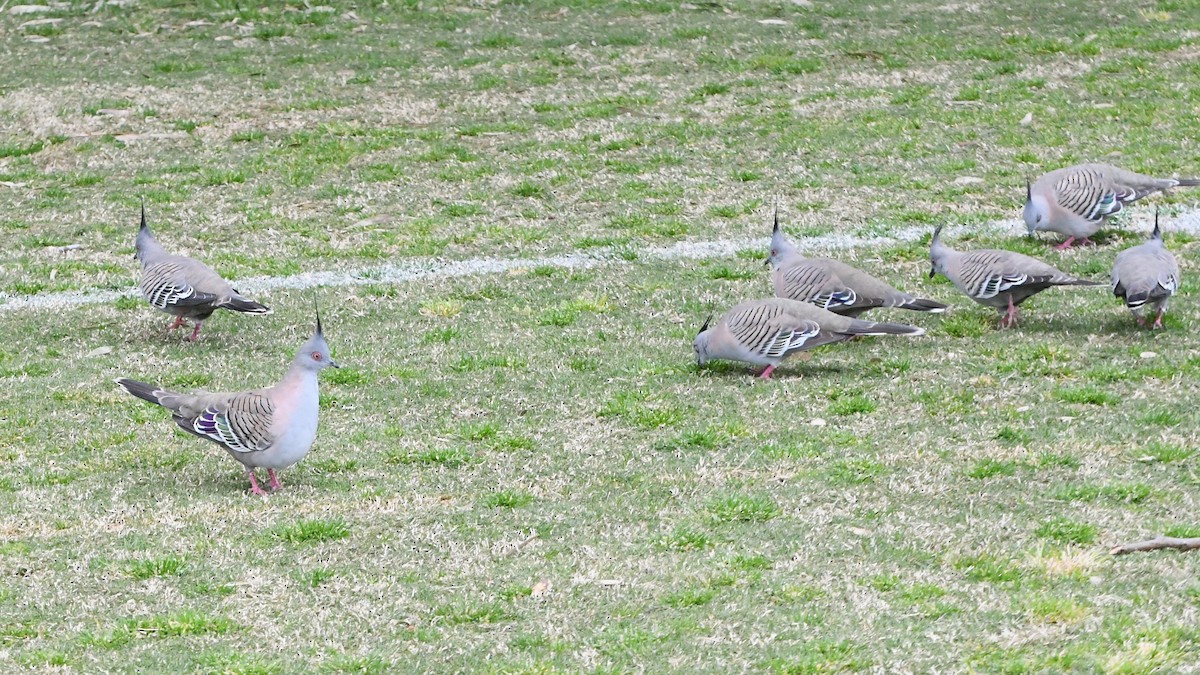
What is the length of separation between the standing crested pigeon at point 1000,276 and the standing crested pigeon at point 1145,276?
215 millimetres

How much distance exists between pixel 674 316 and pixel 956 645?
18.3 ft

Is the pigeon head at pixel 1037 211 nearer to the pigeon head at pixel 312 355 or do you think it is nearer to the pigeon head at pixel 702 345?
the pigeon head at pixel 702 345

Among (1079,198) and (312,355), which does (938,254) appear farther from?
(312,355)

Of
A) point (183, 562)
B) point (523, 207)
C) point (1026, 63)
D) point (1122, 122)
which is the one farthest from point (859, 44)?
point (183, 562)

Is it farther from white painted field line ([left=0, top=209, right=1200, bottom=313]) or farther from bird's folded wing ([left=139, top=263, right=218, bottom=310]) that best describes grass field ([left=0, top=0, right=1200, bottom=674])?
bird's folded wing ([left=139, top=263, right=218, bottom=310])

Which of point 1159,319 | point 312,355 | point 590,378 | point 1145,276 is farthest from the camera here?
point 1159,319

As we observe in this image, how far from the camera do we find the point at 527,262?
1261cm

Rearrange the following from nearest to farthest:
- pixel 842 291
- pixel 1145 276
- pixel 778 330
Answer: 1. pixel 778 330
2. pixel 1145 276
3. pixel 842 291

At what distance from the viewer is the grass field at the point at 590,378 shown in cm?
597

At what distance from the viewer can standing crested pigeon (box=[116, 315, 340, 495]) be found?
728 cm

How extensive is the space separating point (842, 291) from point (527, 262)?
370 cm

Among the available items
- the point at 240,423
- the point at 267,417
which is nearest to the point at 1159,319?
the point at 267,417

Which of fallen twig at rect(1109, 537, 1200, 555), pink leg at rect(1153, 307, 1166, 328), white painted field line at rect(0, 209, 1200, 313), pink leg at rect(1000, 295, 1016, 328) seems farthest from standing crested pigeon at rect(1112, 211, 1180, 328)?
white painted field line at rect(0, 209, 1200, 313)

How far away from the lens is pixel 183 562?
260 inches
